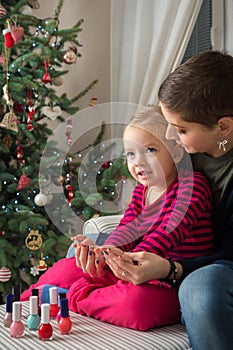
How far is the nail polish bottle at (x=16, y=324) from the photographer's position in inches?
52.9

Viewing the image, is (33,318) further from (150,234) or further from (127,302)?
(150,234)

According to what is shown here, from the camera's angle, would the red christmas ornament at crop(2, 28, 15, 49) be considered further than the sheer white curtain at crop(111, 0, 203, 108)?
No

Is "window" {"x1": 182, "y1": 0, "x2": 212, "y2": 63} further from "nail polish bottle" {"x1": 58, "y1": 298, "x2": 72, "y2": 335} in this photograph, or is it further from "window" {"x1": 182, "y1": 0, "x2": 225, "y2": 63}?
"nail polish bottle" {"x1": 58, "y1": 298, "x2": 72, "y2": 335}

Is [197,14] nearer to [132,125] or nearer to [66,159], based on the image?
[66,159]

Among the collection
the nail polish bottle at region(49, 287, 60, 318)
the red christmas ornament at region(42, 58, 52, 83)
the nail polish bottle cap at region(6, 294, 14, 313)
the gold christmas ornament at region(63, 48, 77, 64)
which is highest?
the gold christmas ornament at region(63, 48, 77, 64)

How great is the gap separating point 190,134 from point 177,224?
0.24 metres

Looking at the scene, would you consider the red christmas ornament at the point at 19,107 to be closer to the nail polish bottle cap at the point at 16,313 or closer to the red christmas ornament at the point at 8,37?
the red christmas ornament at the point at 8,37

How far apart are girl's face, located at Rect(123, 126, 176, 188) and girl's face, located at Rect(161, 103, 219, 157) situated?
58mm

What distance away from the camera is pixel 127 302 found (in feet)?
4.61

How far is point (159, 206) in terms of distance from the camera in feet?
5.18

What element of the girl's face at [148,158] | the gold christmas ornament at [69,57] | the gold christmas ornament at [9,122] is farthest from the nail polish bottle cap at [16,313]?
the gold christmas ornament at [69,57]

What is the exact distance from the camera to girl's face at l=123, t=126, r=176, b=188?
1521 mm

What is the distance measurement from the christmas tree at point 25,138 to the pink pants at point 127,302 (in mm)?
1059

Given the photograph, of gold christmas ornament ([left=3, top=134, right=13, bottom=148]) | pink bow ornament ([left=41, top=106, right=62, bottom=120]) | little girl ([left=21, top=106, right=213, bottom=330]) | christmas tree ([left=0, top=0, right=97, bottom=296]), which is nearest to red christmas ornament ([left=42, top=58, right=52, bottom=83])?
christmas tree ([left=0, top=0, right=97, bottom=296])
